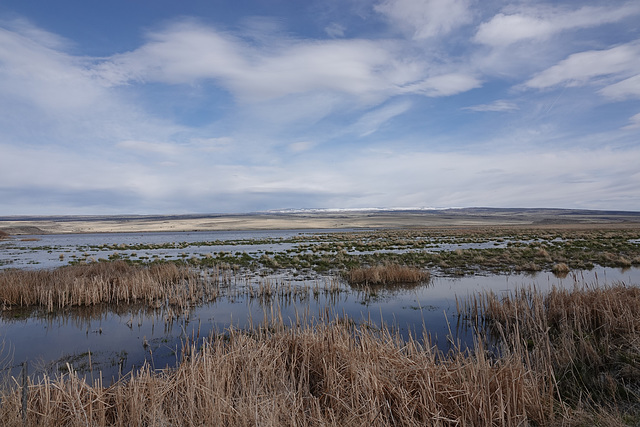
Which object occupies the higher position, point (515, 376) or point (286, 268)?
point (515, 376)

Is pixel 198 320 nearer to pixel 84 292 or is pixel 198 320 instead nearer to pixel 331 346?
pixel 84 292

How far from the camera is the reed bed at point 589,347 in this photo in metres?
6.06

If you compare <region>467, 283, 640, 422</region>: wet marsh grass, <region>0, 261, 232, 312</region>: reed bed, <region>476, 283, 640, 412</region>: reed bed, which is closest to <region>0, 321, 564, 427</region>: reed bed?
<region>467, 283, 640, 422</region>: wet marsh grass

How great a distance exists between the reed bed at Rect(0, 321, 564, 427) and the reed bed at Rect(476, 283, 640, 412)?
2.88ft

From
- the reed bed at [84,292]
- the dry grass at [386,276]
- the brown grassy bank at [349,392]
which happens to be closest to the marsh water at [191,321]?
the reed bed at [84,292]

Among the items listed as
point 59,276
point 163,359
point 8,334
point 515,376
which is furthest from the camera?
point 59,276

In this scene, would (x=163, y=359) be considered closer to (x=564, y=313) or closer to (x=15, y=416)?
(x=15, y=416)

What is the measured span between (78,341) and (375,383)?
34.0ft

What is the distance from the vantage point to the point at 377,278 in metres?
19.5

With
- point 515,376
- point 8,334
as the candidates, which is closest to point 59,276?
point 8,334

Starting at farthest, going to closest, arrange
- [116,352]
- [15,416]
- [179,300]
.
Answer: [179,300]
[116,352]
[15,416]

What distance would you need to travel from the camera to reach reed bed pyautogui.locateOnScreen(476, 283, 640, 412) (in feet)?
19.9

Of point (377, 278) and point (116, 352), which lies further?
point (377, 278)

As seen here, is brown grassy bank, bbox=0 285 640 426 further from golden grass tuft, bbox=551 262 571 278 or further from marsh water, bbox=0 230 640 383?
golden grass tuft, bbox=551 262 571 278
